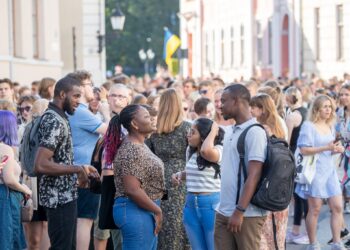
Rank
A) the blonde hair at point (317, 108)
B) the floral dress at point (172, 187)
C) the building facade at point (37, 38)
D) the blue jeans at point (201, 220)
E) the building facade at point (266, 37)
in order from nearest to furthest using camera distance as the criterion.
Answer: the blue jeans at point (201, 220) < the floral dress at point (172, 187) < the blonde hair at point (317, 108) < the building facade at point (37, 38) < the building facade at point (266, 37)

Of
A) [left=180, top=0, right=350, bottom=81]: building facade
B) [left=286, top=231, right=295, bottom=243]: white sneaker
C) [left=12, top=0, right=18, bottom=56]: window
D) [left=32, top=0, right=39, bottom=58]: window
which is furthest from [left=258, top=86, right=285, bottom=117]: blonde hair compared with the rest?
[left=180, top=0, right=350, bottom=81]: building facade

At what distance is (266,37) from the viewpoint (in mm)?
53875

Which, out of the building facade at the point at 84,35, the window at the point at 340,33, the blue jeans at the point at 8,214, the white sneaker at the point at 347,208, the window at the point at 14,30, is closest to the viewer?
the blue jeans at the point at 8,214

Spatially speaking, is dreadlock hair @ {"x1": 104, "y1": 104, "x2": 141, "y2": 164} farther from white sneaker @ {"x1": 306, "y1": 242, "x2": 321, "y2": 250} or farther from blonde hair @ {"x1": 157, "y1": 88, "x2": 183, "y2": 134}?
white sneaker @ {"x1": 306, "y1": 242, "x2": 321, "y2": 250}

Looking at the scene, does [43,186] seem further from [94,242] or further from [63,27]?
[63,27]

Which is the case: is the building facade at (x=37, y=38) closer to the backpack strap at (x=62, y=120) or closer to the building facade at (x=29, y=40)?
the building facade at (x=29, y=40)

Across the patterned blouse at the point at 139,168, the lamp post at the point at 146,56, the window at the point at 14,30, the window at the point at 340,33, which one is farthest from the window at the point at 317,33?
the patterned blouse at the point at 139,168

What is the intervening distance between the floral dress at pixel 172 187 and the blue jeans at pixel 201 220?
0.57 meters

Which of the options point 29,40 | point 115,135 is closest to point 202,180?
point 115,135

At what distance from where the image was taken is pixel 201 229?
10.6m

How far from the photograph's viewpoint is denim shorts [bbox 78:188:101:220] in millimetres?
11516

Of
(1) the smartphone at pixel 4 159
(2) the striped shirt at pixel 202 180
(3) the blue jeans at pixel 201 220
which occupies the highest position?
(1) the smartphone at pixel 4 159

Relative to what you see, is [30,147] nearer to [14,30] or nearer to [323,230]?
[323,230]

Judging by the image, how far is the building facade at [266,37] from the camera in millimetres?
45594
